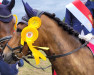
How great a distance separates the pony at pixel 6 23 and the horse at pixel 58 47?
135cm

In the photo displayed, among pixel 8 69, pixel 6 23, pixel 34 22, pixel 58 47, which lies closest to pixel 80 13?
pixel 58 47

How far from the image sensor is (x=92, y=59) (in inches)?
136

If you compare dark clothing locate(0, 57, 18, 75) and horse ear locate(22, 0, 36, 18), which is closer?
horse ear locate(22, 0, 36, 18)

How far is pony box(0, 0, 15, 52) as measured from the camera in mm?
4551

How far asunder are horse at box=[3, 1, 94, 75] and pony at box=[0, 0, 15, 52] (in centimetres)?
135

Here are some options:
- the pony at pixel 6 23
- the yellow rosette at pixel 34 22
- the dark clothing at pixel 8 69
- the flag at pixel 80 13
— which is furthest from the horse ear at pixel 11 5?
the dark clothing at pixel 8 69

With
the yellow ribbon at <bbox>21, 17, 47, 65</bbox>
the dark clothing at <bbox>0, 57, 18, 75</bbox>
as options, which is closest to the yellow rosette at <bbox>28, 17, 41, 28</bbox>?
the yellow ribbon at <bbox>21, 17, 47, 65</bbox>

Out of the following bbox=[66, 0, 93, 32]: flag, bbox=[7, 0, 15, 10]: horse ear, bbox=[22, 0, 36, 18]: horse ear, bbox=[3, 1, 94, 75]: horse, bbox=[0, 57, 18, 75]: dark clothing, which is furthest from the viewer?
bbox=[0, 57, 18, 75]: dark clothing

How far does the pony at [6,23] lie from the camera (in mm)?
4551

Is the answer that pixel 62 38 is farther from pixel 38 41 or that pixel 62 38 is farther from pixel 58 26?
pixel 38 41

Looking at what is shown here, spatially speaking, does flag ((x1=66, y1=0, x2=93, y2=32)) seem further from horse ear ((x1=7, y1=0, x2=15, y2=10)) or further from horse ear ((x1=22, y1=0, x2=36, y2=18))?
horse ear ((x1=7, y1=0, x2=15, y2=10))

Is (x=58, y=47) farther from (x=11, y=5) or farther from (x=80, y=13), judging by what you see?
(x=11, y=5)

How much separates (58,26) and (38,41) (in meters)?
0.50

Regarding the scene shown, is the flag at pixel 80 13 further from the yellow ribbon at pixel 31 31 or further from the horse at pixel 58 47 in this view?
the yellow ribbon at pixel 31 31
